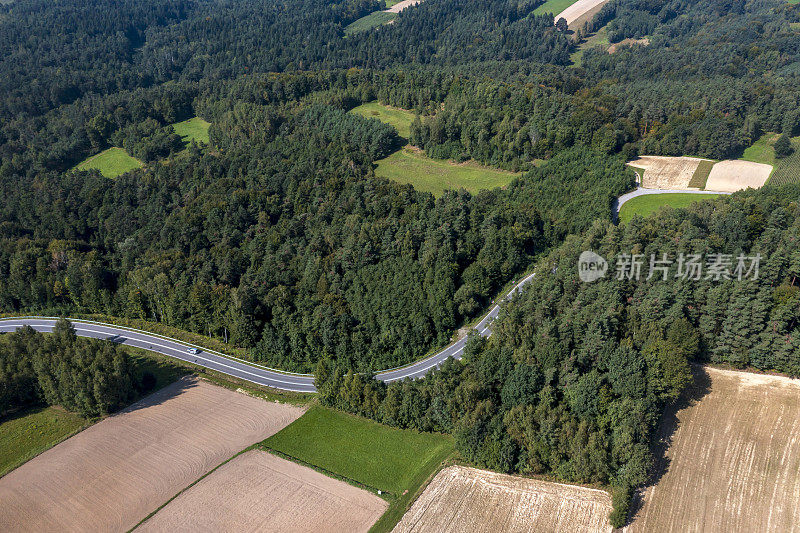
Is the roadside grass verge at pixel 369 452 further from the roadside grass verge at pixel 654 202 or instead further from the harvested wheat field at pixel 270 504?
the roadside grass verge at pixel 654 202

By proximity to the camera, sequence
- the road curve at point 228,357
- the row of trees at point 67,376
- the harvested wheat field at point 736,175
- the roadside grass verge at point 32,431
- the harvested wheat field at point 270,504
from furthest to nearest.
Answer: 1. the harvested wheat field at point 736,175
2. the road curve at point 228,357
3. the row of trees at point 67,376
4. the roadside grass verge at point 32,431
5. the harvested wheat field at point 270,504

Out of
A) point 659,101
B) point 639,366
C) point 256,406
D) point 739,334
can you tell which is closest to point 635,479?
point 639,366

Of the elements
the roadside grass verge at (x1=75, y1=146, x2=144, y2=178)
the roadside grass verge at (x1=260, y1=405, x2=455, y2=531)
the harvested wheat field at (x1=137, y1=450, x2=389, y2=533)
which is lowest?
the roadside grass verge at (x1=260, y1=405, x2=455, y2=531)

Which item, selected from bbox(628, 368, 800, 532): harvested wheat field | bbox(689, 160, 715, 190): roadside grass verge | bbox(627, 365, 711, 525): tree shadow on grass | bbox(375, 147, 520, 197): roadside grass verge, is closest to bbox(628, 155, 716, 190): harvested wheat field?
bbox(689, 160, 715, 190): roadside grass verge

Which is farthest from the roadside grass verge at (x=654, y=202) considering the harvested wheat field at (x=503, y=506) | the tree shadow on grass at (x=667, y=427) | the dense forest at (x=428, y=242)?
the harvested wheat field at (x=503, y=506)

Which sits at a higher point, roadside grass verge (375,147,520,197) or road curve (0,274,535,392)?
roadside grass verge (375,147,520,197)

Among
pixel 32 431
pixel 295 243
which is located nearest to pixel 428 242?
pixel 295 243

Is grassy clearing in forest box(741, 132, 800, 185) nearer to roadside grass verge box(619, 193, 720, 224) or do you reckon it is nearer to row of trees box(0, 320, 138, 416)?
roadside grass verge box(619, 193, 720, 224)

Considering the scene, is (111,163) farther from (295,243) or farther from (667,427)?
(667,427)
